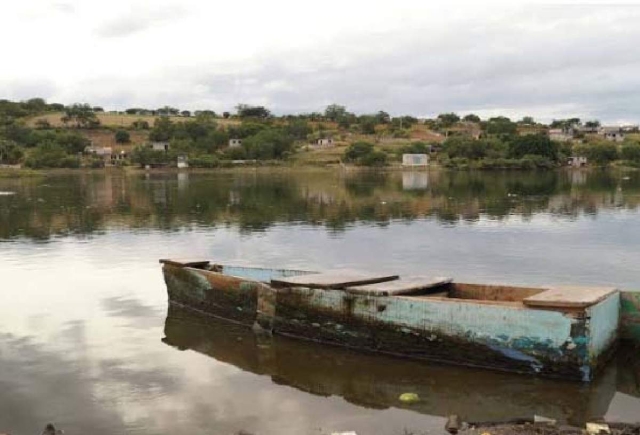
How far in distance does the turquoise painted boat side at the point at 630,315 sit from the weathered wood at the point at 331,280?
3763 mm

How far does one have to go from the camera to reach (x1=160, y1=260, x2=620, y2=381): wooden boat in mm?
10125

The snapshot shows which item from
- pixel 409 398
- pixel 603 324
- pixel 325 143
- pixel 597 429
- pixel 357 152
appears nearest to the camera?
pixel 597 429

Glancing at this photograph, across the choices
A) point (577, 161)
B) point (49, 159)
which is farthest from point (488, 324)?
point (577, 161)

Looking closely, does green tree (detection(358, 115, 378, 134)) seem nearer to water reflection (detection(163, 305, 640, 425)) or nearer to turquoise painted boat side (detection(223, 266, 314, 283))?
turquoise painted boat side (detection(223, 266, 314, 283))

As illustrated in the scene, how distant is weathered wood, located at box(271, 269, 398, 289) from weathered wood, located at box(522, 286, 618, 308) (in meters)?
2.93

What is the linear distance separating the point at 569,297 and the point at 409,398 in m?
2.63

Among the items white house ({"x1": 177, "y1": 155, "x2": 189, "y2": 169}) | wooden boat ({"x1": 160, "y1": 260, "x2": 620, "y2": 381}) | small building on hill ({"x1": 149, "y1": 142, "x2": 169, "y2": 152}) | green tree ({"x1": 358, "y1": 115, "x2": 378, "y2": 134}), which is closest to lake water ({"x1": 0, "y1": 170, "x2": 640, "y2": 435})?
wooden boat ({"x1": 160, "y1": 260, "x2": 620, "y2": 381})

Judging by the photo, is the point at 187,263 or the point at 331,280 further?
the point at 187,263

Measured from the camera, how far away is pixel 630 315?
11547 mm

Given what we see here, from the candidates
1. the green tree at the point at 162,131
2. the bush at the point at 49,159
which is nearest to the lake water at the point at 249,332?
the bush at the point at 49,159

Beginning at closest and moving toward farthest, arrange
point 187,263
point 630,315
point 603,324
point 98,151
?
point 603,324, point 630,315, point 187,263, point 98,151

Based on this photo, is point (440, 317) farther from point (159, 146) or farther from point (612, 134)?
point (612, 134)

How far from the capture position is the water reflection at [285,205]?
109 feet

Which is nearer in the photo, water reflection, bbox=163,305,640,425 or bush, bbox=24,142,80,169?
water reflection, bbox=163,305,640,425
